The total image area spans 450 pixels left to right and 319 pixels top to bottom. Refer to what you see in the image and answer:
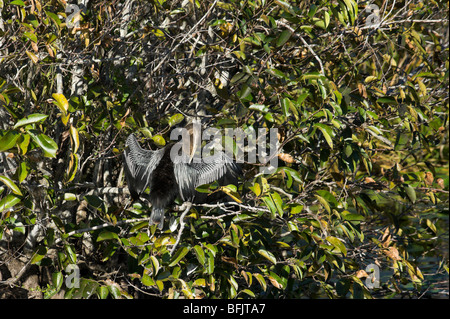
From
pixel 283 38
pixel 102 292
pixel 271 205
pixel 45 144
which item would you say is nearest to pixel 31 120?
pixel 45 144

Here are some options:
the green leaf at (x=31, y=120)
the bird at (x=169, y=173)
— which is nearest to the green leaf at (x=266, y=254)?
the bird at (x=169, y=173)

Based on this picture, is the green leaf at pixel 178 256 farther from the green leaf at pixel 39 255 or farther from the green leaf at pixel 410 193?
the green leaf at pixel 410 193

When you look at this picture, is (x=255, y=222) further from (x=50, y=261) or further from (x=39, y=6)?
(x=39, y=6)

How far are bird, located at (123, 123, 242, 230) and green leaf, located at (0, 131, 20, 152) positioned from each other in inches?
46.8

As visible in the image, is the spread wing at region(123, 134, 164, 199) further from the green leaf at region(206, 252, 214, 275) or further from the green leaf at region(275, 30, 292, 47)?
the green leaf at region(275, 30, 292, 47)

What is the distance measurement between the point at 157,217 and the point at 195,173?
1.27 feet

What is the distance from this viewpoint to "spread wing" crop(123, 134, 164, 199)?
3.66 metres

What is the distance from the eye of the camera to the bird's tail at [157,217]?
3443 millimetres

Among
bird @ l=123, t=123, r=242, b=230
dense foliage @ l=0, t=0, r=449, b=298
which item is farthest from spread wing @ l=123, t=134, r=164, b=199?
dense foliage @ l=0, t=0, r=449, b=298

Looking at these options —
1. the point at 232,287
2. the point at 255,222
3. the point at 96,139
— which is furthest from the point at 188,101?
the point at 232,287

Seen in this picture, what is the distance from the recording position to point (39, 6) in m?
3.13

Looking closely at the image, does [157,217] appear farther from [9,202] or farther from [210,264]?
[9,202]

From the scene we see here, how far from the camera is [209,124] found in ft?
13.4
